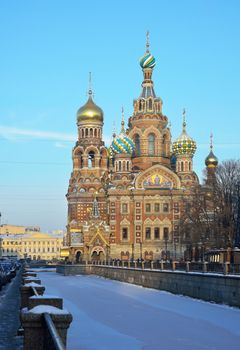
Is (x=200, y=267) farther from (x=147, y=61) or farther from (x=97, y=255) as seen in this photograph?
(x=147, y=61)

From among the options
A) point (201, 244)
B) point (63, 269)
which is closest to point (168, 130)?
point (63, 269)

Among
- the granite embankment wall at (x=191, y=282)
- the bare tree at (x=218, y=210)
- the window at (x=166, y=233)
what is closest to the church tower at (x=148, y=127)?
the window at (x=166, y=233)

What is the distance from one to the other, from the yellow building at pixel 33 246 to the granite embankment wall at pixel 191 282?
109 meters

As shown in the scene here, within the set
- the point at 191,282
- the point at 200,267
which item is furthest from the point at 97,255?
the point at 191,282

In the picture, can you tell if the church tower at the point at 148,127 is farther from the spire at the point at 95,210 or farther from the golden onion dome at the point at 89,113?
the spire at the point at 95,210

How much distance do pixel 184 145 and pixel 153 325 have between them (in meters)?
63.2

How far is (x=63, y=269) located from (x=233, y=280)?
49.3 metres

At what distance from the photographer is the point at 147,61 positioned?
281 feet

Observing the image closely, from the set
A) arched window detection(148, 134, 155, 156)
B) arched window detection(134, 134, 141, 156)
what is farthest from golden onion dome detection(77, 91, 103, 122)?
arched window detection(148, 134, 155, 156)

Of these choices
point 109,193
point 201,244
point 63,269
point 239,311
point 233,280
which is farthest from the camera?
point 109,193

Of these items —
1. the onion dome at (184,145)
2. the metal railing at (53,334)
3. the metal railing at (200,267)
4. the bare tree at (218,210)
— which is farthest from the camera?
the onion dome at (184,145)

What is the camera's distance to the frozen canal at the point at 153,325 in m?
14.4

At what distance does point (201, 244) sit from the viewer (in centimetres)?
5266

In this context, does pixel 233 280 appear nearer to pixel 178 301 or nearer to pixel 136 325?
pixel 178 301
